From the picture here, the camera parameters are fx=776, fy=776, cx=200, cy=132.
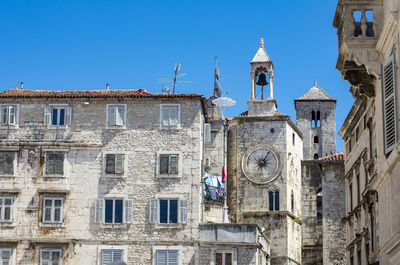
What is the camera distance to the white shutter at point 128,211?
143 feet

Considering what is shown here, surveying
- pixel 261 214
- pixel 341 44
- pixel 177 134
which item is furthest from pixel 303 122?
pixel 341 44

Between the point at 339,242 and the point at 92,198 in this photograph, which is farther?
the point at 339,242

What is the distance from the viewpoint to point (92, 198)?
145 feet

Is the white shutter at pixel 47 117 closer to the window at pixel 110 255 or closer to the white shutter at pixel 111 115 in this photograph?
the white shutter at pixel 111 115

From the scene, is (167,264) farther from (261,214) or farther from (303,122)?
(303,122)

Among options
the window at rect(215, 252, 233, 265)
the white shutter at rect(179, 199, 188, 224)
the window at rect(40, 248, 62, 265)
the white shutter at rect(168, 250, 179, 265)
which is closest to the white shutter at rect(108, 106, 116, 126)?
the white shutter at rect(179, 199, 188, 224)

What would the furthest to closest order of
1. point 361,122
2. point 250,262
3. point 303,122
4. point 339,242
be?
point 303,122 < point 339,242 < point 250,262 < point 361,122

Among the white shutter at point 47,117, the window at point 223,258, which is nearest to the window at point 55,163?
the white shutter at point 47,117

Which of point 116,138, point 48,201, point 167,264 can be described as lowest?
point 167,264

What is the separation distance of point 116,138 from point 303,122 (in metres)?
43.0

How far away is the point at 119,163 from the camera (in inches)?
1759

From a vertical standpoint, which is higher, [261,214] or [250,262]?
[261,214]

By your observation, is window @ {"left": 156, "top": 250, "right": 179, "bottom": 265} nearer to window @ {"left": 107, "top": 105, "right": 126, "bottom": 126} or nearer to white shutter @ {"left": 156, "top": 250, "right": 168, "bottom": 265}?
white shutter @ {"left": 156, "top": 250, "right": 168, "bottom": 265}

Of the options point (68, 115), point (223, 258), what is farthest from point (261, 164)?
point (68, 115)
